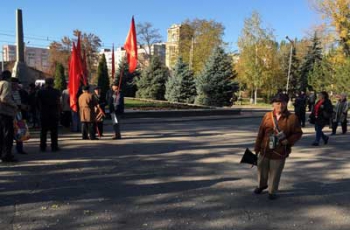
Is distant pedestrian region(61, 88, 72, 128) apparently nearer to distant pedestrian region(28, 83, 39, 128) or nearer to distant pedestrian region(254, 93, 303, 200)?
distant pedestrian region(28, 83, 39, 128)

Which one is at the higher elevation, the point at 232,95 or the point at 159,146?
the point at 232,95

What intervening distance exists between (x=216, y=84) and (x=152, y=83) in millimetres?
9644

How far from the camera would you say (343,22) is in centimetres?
3556

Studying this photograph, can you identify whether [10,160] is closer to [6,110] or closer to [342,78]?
[6,110]

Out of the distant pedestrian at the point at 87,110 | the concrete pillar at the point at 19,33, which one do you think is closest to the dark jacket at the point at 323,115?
the distant pedestrian at the point at 87,110

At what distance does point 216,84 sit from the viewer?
26812 millimetres

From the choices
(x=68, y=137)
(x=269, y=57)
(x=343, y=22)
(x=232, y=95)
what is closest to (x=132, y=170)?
(x=68, y=137)

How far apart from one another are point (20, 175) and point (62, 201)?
1.78 m

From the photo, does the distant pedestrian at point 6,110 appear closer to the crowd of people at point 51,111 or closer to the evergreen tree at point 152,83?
the crowd of people at point 51,111

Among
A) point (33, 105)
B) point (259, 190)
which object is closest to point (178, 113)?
point (33, 105)

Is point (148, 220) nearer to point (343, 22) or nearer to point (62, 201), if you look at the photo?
point (62, 201)

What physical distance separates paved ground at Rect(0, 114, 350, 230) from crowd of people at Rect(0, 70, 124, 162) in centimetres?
55

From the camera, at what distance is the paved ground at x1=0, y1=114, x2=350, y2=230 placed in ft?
14.9

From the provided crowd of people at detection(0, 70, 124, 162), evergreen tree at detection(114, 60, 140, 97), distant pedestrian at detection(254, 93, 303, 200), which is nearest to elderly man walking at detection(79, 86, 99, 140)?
crowd of people at detection(0, 70, 124, 162)
